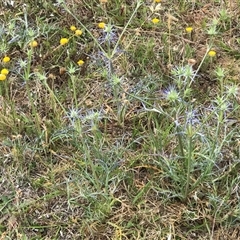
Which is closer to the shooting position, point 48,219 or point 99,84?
point 48,219

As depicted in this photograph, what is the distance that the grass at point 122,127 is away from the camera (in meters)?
1.97

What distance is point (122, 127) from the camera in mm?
2266

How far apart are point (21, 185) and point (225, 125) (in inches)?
33.5

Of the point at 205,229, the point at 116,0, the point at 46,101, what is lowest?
the point at 205,229

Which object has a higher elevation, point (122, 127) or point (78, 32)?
point (78, 32)

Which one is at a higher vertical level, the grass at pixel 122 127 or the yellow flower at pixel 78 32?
the yellow flower at pixel 78 32

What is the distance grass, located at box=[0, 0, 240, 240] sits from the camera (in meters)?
1.97

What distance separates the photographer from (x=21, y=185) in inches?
83.7

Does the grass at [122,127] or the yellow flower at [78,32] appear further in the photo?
the yellow flower at [78,32]

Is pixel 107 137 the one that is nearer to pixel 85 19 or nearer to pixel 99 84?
pixel 99 84

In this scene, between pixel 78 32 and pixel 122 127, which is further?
pixel 78 32

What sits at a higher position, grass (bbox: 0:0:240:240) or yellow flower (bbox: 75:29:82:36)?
yellow flower (bbox: 75:29:82:36)

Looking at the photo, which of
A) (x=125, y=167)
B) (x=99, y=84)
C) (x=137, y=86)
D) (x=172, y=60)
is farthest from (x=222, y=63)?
(x=125, y=167)

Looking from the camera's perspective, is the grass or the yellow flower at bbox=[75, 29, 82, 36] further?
the yellow flower at bbox=[75, 29, 82, 36]
